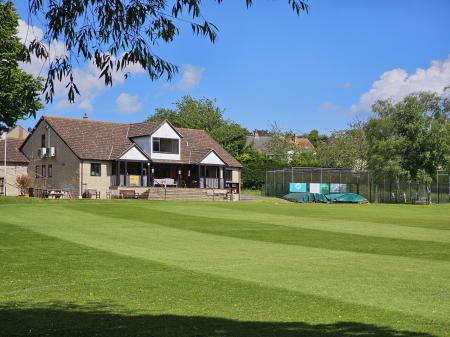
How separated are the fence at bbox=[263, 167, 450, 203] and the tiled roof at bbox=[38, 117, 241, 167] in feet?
21.1

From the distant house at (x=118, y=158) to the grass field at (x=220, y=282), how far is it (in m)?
31.0

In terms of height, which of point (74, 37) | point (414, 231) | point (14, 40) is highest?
point (14, 40)

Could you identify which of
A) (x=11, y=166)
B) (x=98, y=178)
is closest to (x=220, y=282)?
(x=98, y=178)

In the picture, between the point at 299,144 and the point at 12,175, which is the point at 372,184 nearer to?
the point at 12,175

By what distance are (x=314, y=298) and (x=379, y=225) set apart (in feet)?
64.4

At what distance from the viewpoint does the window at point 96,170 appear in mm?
54719

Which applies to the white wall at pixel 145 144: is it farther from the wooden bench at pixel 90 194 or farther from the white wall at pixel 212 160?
the wooden bench at pixel 90 194

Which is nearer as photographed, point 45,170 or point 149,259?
point 149,259

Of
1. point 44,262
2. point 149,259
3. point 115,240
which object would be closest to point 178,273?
point 149,259

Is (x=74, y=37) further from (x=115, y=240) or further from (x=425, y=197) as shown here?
(x=425, y=197)

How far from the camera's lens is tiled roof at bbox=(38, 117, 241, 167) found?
55.4 metres

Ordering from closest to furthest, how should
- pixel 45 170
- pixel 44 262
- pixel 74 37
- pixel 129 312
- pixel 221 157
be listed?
pixel 74 37 → pixel 129 312 → pixel 44 262 → pixel 45 170 → pixel 221 157

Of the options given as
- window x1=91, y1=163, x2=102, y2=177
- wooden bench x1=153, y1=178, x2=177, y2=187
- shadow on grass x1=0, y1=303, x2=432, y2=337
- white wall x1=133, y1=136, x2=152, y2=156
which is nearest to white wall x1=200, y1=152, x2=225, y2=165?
wooden bench x1=153, y1=178, x2=177, y2=187

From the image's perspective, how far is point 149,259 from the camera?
15.5 meters
